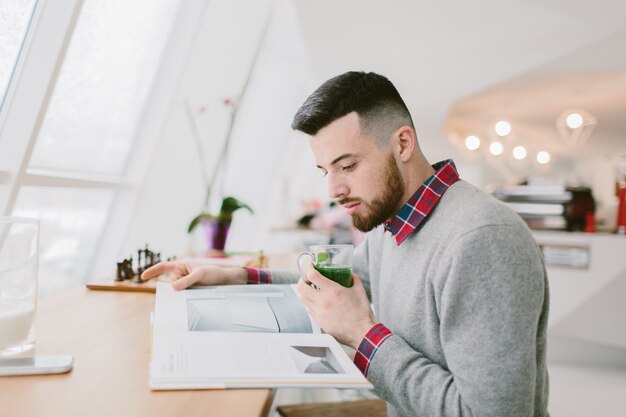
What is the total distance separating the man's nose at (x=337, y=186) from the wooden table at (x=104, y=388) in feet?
1.60

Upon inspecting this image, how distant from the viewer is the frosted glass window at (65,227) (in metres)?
2.15

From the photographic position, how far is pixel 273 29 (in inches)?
176

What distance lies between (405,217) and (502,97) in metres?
5.29

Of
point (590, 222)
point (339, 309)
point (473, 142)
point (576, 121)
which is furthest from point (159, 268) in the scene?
point (473, 142)

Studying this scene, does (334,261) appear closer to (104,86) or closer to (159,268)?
(159,268)

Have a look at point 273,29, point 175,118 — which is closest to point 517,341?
point 175,118

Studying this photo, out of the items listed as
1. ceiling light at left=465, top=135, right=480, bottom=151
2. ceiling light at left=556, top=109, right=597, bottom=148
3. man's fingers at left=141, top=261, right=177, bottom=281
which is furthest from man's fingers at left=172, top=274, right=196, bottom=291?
ceiling light at left=465, top=135, right=480, bottom=151

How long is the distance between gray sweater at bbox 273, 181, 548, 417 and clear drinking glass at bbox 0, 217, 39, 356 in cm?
58

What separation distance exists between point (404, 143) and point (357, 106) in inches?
5.5

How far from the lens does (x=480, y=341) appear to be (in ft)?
2.53

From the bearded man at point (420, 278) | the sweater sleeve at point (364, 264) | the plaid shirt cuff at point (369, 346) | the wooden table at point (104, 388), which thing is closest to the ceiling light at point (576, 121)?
the sweater sleeve at point (364, 264)

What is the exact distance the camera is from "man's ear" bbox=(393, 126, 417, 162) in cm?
109

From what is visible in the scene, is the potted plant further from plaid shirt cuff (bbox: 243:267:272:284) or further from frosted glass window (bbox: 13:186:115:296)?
plaid shirt cuff (bbox: 243:267:272:284)

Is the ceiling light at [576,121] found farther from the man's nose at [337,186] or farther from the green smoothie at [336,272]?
the green smoothie at [336,272]
